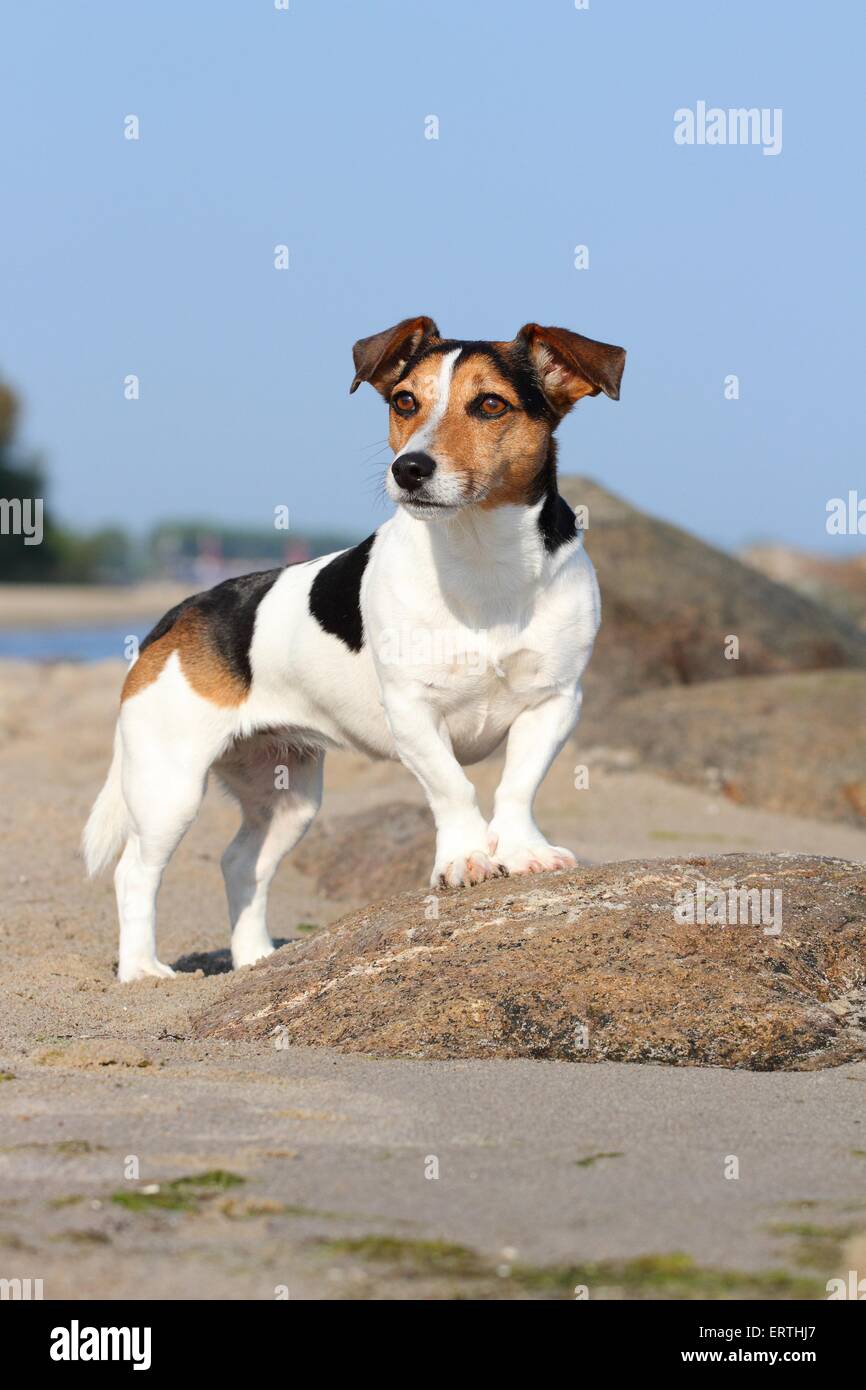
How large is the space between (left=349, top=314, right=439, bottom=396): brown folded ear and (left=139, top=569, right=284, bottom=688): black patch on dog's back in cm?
113

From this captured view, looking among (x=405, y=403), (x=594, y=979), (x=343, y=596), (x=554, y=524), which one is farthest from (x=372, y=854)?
(x=594, y=979)

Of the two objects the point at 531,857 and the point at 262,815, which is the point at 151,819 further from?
the point at 531,857

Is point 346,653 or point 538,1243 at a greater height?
point 346,653

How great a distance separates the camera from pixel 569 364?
5309 mm

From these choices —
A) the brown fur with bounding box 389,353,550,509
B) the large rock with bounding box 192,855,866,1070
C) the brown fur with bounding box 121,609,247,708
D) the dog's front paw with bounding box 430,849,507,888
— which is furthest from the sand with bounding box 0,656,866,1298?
the brown fur with bounding box 389,353,550,509

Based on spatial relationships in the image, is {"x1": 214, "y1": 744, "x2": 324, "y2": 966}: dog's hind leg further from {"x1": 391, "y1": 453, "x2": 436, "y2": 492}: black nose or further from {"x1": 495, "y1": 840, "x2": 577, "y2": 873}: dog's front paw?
{"x1": 391, "y1": 453, "x2": 436, "y2": 492}: black nose

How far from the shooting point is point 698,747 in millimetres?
11336

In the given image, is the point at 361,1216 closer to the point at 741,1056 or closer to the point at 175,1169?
the point at 175,1169

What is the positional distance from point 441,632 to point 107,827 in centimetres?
200

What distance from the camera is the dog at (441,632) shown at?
17.1ft

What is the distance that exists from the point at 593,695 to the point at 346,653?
6.95m

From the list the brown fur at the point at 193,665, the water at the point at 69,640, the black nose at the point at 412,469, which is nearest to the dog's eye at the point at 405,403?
the black nose at the point at 412,469

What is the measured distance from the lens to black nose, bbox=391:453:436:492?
4.84 m
